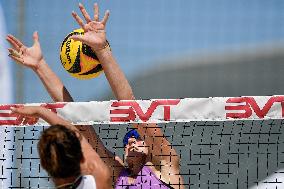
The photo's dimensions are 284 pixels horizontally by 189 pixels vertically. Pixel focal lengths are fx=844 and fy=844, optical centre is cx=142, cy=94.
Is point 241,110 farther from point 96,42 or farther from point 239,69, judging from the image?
point 239,69

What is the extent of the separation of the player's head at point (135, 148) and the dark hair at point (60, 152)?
1734mm

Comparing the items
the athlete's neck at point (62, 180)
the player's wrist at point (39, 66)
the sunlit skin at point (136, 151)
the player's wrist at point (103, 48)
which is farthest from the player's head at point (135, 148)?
the athlete's neck at point (62, 180)

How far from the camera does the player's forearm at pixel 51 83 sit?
19.0ft

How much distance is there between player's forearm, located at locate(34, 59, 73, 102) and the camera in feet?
19.0

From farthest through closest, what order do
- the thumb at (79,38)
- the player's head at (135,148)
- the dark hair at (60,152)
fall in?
the player's head at (135,148) → the thumb at (79,38) → the dark hair at (60,152)

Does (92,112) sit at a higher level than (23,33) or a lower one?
lower

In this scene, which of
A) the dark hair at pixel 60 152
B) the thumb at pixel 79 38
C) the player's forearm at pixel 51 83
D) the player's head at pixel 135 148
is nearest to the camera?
the dark hair at pixel 60 152

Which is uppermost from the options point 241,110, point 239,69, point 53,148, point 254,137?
point 239,69

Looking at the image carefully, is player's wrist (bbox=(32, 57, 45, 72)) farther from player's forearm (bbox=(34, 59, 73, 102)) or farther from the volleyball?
the volleyball

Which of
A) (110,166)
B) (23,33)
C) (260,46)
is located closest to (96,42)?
(110,166)

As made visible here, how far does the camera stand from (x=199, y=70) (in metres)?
18.6

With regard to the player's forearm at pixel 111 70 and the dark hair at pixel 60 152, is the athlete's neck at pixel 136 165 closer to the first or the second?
the player's forearm at pixel 111 70

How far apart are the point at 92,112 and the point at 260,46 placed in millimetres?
11968

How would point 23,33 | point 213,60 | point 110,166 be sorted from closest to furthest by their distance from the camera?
1. point 110,166
2. point 23,33
3. point 213,60
